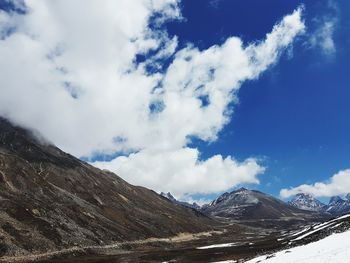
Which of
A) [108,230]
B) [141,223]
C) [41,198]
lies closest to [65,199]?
[41,198]

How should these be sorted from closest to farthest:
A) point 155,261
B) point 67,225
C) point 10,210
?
point 155,261 < point 10,210 < point 67,225

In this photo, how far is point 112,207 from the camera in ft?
653

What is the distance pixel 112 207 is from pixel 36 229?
89.8 metres

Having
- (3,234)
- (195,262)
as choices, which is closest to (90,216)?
(3,234)

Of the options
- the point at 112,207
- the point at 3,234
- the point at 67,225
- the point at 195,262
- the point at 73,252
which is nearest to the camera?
the point at 195,262

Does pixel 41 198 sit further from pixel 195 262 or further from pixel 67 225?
pixel 195 262

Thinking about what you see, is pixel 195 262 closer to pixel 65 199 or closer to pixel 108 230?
pixel 108 230

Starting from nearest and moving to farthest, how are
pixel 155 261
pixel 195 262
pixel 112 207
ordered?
pixel 195 262
pixel 155 261
pixel 112 207

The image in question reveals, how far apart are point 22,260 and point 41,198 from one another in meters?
66.9

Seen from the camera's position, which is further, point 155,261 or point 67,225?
point 67,225

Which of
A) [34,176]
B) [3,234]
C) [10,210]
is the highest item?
[34,176]

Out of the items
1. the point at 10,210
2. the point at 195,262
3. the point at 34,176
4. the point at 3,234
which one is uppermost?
the point at 34,176

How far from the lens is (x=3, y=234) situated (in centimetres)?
9662

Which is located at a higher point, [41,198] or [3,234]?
[41,198]
